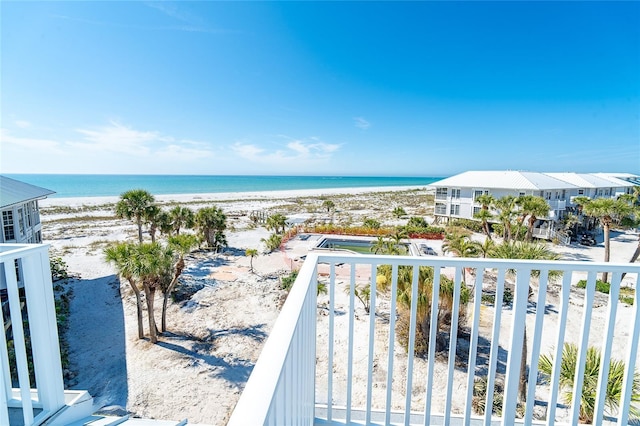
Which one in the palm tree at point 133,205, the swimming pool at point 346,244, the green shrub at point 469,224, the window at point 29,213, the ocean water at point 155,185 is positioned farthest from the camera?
the ocean water at point 155,185

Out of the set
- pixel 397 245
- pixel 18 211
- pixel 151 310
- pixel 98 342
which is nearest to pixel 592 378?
pixel 151 310

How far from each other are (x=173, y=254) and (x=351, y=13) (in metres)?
9.44

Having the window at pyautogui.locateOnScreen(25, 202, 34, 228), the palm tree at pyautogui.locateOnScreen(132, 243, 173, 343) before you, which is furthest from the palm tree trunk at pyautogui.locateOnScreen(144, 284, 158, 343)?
the window at pyautogui.locateOnScreen(25, 202, 34, 228)

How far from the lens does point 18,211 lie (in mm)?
9742

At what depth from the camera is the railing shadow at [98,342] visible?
5.89 m

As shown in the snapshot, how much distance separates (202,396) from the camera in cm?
566

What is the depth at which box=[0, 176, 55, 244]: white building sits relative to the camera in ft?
29.9

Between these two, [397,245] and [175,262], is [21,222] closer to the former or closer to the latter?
[175,262]

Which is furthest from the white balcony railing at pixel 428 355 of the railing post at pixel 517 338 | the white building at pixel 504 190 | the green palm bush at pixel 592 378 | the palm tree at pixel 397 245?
the white building at pixel 504 190

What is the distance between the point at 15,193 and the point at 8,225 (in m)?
1.25

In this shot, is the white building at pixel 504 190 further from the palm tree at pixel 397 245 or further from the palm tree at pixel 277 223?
the palm tree at pixel 277 223

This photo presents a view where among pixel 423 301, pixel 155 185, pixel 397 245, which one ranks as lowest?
pixel 397 245

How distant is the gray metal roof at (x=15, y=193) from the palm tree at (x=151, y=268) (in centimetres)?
532

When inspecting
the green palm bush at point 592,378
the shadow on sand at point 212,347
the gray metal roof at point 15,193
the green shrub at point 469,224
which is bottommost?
the shadow on sand at point 212,347
